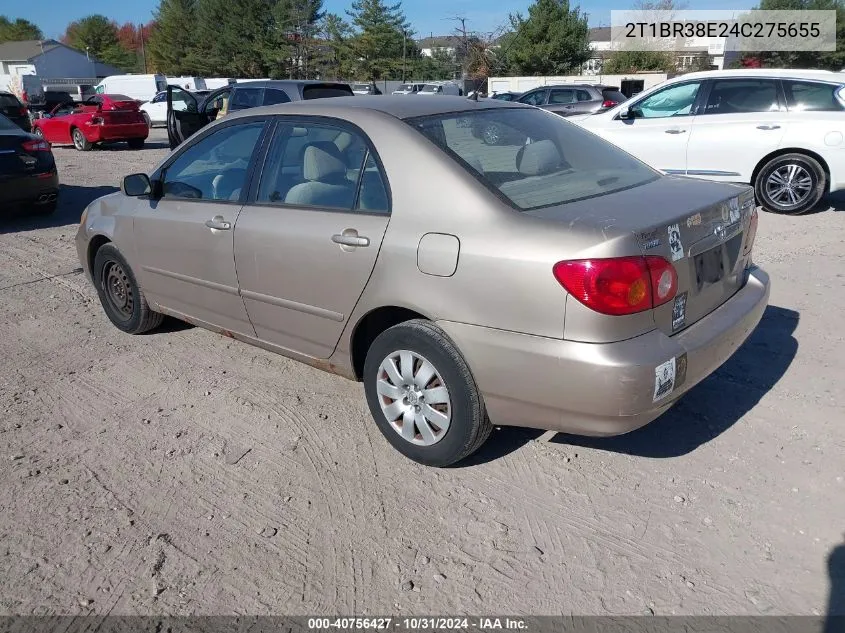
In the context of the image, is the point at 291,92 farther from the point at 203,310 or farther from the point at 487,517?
the point at 487,517

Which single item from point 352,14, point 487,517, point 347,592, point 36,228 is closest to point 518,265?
point 487,517

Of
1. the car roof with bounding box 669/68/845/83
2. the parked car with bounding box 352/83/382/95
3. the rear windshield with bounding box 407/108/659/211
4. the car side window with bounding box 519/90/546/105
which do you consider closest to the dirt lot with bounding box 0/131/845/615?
the rear windshield with bounding box 407/108/659/211

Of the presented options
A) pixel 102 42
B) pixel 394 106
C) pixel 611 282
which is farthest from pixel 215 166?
pixel 102 42

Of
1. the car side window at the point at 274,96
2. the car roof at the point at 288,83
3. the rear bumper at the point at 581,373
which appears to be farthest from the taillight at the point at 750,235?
the car side window at the point at 274,96

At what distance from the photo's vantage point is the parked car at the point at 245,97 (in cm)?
1202

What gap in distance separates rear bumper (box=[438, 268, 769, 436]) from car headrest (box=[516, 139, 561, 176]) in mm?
947

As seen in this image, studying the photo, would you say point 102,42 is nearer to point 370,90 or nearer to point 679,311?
point 370,90

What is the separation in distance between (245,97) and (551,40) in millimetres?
39323

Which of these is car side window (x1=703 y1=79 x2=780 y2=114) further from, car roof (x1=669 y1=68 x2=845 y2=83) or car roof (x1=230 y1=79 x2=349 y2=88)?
car roof (x1=230 y1=79 x2=349 y2=88)

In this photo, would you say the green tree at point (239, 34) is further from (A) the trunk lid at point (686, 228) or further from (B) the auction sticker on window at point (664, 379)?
(B) the auction sticker on window at point (664, 379)

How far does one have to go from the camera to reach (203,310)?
438 cm

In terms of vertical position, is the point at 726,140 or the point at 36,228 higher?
the point at 726,140

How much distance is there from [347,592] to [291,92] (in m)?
10.8

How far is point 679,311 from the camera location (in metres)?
2.96
